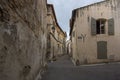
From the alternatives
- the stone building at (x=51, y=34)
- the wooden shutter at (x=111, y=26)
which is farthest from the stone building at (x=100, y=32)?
the stone building at (x=51, y=34)

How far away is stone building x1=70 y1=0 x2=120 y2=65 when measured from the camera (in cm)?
1762

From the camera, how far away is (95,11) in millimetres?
18234

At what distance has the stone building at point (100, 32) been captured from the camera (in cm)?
1762

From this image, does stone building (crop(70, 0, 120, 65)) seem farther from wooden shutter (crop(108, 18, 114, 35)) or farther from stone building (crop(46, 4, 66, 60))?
stone building (crop(46, 4, 66, 60))

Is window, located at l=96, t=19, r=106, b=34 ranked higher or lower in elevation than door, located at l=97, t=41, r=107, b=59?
higher

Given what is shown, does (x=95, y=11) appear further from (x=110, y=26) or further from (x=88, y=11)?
(x=110, y=26)

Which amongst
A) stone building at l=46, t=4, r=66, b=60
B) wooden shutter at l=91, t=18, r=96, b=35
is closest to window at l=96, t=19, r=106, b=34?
wooden shutter at l=91, t=18, r=96, b=35

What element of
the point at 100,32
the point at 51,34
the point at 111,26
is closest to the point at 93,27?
the point at 100,32

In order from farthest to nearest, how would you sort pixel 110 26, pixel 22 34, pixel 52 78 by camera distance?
pixel 110 26, pixel 52 78, pixel 22 34

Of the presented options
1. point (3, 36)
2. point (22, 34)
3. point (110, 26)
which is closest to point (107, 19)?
point (110, 26)

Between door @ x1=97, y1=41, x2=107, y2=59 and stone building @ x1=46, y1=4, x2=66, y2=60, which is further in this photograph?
stone building @ x1=46, y1=4, x2=66, y2=60

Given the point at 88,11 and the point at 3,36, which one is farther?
the point at 88,11

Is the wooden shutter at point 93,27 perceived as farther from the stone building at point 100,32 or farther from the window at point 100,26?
the window at point 100,26

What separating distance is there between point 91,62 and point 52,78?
7.20 metres
